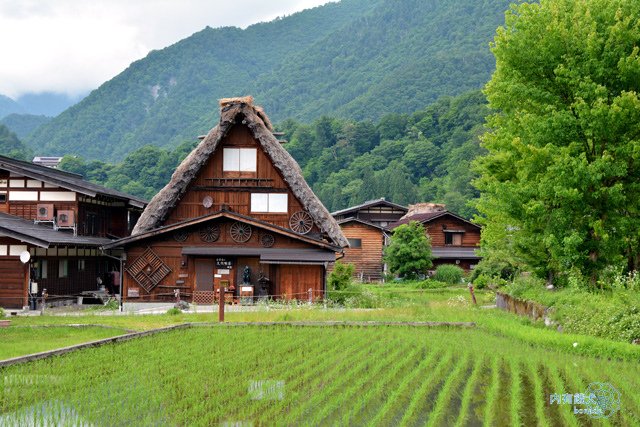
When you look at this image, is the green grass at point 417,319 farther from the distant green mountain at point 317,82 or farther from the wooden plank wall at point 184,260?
the distant green mountain at point 317,82

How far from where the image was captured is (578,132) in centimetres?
1803

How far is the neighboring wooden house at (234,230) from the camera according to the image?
2631cm

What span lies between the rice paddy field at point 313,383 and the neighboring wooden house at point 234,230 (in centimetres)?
1063

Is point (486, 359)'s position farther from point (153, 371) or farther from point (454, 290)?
point (454, 290)

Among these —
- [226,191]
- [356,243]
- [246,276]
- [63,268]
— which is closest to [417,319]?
[246,276]

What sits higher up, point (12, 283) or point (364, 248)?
point (364, 248)

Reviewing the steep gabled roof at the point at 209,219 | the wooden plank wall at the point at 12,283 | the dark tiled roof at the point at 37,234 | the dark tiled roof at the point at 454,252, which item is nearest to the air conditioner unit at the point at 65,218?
the dark tiled roof at the point at 37,234

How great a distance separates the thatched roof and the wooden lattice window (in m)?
1.80

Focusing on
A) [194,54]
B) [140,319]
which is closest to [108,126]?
[194,54]

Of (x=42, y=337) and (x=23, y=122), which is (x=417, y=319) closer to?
(x=42, y=337)

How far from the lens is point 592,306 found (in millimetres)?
15102

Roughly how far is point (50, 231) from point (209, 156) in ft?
22.4

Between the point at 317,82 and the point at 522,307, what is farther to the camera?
the point at 317,82

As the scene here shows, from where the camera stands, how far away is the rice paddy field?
8852mm
